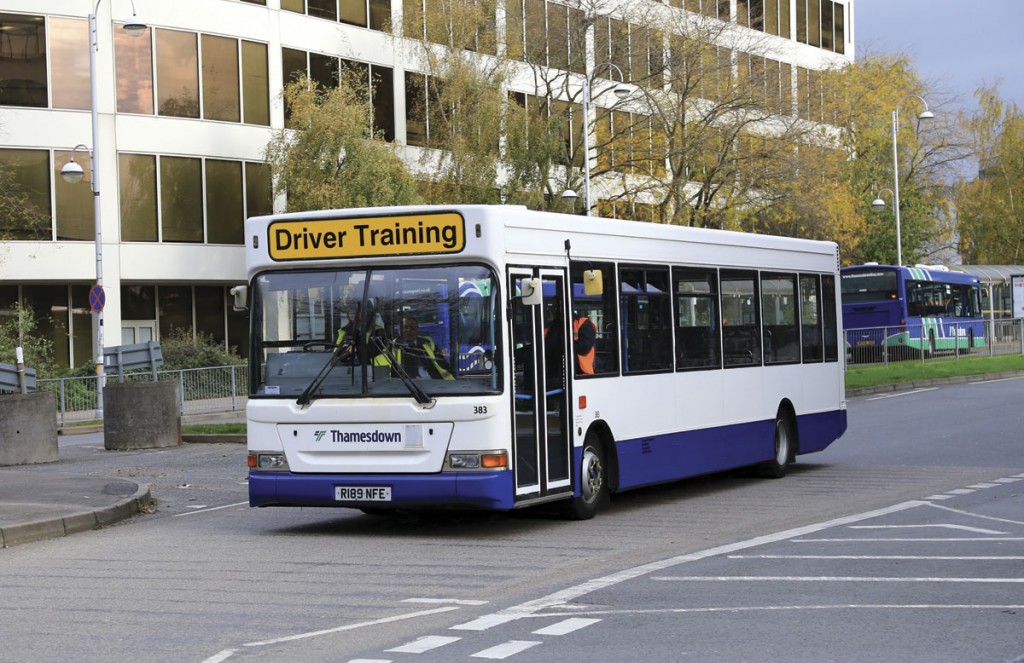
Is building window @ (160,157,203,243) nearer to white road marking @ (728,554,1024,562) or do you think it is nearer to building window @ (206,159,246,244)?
building window @ (206,159,246,244)

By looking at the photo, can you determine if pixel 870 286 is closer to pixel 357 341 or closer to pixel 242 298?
pixel 242 298

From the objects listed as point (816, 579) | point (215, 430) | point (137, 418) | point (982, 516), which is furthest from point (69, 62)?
point (816, 579)

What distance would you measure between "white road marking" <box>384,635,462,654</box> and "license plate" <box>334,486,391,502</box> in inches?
182

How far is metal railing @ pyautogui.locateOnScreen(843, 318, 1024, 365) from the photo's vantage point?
46250 mm

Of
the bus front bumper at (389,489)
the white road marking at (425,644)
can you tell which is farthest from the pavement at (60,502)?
the white road marking at (425,644)

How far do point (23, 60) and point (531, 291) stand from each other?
3540 cm

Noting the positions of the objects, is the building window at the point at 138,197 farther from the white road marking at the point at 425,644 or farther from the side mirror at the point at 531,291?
the white road marking at the point at 425,644

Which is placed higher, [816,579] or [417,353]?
[417,353]

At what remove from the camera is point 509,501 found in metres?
12.7

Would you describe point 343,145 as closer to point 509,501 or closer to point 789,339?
point 789,339

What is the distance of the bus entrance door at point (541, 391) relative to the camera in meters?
→ 13.0

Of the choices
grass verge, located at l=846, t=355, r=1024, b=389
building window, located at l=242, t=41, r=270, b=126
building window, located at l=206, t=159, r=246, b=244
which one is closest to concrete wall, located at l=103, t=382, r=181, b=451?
grass verge, located at l=846, t=355, r=1024, b=389

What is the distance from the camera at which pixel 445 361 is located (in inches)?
506

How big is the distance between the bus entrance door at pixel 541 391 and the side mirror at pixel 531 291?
8cm
